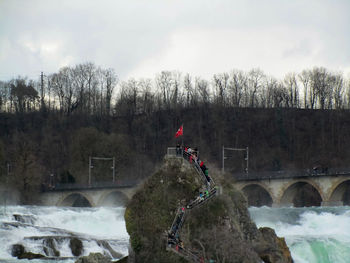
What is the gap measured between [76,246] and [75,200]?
4114cm

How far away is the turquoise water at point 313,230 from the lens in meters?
36.9

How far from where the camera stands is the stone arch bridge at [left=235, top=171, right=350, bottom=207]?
2726 inches

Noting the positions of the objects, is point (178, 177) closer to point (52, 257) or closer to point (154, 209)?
point (154, 209)

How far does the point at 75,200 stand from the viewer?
265ft

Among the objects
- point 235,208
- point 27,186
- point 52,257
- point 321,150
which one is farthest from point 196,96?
point 235,208

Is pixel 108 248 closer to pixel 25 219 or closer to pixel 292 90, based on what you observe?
pixel 25 219

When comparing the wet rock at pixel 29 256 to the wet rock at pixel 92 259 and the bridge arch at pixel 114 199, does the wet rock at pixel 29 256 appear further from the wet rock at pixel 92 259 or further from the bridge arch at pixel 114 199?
the bridge arch at pixel 114 199

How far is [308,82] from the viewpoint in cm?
11350

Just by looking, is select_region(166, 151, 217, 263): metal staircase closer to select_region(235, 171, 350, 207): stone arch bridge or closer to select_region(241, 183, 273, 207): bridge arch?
select_region(235, 171, 350, 207): stone arch bridge

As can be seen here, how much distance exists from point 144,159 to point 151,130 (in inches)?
501

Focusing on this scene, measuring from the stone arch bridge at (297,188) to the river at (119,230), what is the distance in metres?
10.6

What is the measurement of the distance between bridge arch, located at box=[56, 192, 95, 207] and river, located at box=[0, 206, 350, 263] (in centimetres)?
1220

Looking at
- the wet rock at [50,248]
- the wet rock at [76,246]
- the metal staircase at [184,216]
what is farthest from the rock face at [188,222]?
the wet rock at [50,248]

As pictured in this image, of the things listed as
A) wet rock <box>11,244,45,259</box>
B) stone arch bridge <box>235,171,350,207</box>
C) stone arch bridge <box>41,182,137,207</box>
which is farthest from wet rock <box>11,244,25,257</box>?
stone arch bridge <box>235,171,350,207</box>
